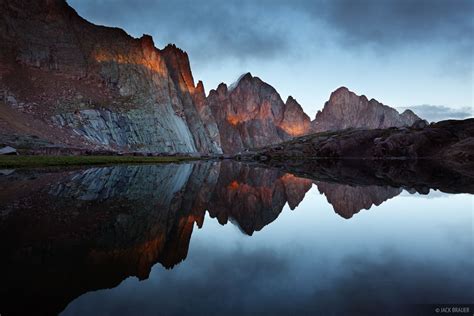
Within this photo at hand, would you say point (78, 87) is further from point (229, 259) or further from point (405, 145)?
point (229, 259)

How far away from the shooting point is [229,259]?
21.6ft

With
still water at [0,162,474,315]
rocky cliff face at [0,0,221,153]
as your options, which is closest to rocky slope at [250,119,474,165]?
rocky cliff face at [0,0,221,153]

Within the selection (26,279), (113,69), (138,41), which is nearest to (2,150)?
(26,279)

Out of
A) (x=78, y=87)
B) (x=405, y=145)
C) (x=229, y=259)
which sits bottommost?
(x=405, y=145)

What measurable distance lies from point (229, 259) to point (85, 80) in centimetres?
10489

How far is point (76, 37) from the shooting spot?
102625mm

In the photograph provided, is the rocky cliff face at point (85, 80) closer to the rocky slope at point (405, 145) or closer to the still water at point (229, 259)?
the rocky slope at point (405, 145)

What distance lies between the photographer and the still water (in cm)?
454

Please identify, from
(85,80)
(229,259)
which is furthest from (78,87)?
(229,259)

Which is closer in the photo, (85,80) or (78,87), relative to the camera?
(78,87)

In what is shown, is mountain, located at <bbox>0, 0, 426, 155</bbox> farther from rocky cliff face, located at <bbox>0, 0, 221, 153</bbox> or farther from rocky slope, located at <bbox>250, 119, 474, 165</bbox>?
rocky slope, located at <bbox>250, 119, 474, 165</bbox>

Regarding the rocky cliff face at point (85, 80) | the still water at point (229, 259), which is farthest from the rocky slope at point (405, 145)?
the still water at point (229, 259)

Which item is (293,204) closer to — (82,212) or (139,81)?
(82,212)

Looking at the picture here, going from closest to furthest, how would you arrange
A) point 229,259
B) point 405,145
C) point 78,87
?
point 229,259 < point 405,145 < point 78,87
